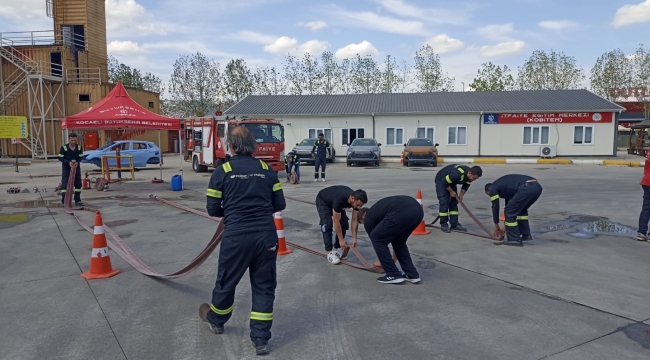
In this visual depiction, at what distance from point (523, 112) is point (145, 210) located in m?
26.9

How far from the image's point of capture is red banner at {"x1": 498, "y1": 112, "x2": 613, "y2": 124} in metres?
31.4

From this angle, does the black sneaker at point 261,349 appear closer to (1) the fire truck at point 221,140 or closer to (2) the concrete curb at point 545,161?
(1) the fire truck at point 221,140

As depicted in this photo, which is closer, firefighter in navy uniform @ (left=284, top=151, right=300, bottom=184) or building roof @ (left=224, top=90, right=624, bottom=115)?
firefighter in navy uniform @ (left=284, top=151, right=300, bottom=184)

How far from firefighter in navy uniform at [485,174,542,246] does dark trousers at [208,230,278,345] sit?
5.26m

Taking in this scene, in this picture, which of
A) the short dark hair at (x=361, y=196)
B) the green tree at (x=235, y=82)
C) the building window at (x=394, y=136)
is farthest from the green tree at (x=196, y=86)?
the short dark hair at (x=361, y=196)

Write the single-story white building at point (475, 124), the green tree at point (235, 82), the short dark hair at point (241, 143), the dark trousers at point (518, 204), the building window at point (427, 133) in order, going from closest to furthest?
the short dark hair at point (241, 143) < the dark trousers at point (518, 204) < the single-story white building at point (475, 124) < the building window at point (427, 133) < the green tree at point (235, 82)

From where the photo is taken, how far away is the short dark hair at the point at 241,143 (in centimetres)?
415

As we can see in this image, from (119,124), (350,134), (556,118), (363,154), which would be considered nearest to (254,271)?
(119,124)

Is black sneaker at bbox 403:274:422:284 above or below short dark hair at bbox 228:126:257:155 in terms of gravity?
below

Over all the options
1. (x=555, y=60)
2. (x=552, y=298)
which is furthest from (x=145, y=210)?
(x=555, y=60)

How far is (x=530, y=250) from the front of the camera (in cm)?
783

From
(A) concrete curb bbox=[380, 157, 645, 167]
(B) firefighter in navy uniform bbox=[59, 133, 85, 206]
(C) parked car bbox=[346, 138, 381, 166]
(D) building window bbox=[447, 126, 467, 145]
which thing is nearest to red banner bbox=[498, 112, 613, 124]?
(D) building window bbox=[447, 126, 467, 145]

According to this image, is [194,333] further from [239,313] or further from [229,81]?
[229,81]

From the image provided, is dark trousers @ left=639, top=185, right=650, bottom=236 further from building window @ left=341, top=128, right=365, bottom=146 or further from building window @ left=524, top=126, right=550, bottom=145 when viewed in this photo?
building window @ left=341, top=128, right=365, bottom=146
